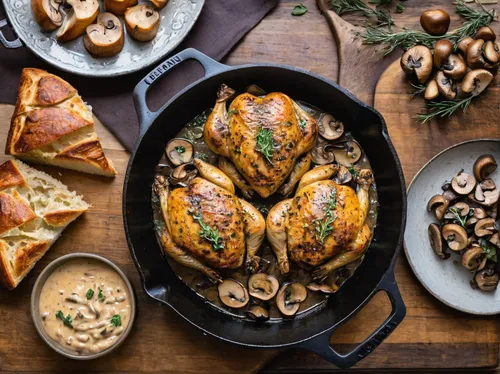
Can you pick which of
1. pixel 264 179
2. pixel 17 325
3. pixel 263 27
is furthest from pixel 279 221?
pixel 17 325

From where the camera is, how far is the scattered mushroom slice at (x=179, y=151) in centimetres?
417

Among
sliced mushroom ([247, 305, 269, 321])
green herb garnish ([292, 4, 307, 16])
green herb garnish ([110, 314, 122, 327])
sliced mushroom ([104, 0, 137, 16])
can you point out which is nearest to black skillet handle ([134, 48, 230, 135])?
sliced mushroom ([104, 0, 137, 16])

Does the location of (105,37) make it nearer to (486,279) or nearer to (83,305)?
(83,305)

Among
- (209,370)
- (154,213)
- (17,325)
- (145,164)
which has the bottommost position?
(209,370)

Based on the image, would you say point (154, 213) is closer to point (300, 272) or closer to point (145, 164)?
point (145, 164)

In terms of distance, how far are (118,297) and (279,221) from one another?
114 centimetres

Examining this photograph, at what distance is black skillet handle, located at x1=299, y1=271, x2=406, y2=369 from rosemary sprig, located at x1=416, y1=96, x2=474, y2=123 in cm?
116

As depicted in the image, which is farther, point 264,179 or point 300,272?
point 300,272

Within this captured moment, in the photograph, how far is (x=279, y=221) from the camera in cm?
389

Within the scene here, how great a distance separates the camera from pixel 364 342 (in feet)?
11.8

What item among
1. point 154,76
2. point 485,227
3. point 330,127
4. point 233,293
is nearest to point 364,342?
point 233,293

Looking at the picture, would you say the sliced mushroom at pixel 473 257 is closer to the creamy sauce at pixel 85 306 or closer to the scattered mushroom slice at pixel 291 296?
the scattered mushroom slice at pixel 291 296

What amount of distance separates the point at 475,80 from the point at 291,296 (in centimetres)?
187

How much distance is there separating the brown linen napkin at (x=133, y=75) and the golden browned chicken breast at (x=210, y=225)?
61cm
